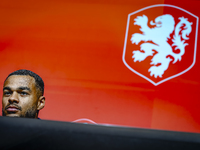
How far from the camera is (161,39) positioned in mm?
1311

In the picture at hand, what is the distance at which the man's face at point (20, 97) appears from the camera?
99cm

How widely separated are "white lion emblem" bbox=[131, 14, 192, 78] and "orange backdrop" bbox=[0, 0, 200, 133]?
0.08 metres

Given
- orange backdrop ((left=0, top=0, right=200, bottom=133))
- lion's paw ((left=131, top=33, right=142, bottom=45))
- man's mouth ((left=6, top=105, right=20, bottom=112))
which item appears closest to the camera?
man's mouth ((left=6, top=105, right=20, bottom=112))

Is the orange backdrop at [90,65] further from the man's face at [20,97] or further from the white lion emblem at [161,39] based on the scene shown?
the man's face at [20,97]

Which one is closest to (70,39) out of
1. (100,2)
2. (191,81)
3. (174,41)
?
(100,2)

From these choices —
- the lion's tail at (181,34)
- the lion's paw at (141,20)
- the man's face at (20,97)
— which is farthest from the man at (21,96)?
the lion's tail at (181,34)

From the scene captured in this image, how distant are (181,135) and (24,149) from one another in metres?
0.13

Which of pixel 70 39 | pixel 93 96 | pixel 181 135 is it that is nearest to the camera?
pixel 181 135

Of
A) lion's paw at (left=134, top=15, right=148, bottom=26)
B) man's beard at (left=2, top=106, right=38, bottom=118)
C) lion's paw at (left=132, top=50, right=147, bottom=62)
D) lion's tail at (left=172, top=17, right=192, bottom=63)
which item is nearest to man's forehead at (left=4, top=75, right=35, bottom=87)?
man's beard at (left=2, top=106, right=38, bottom=118)

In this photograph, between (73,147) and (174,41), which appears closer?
(73,147)

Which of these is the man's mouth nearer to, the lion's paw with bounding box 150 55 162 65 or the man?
the man

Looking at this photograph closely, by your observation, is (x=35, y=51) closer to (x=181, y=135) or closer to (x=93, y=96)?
(x=93, y=96)

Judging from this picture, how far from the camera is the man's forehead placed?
3.43 feet

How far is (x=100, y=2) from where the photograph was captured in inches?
55.3
